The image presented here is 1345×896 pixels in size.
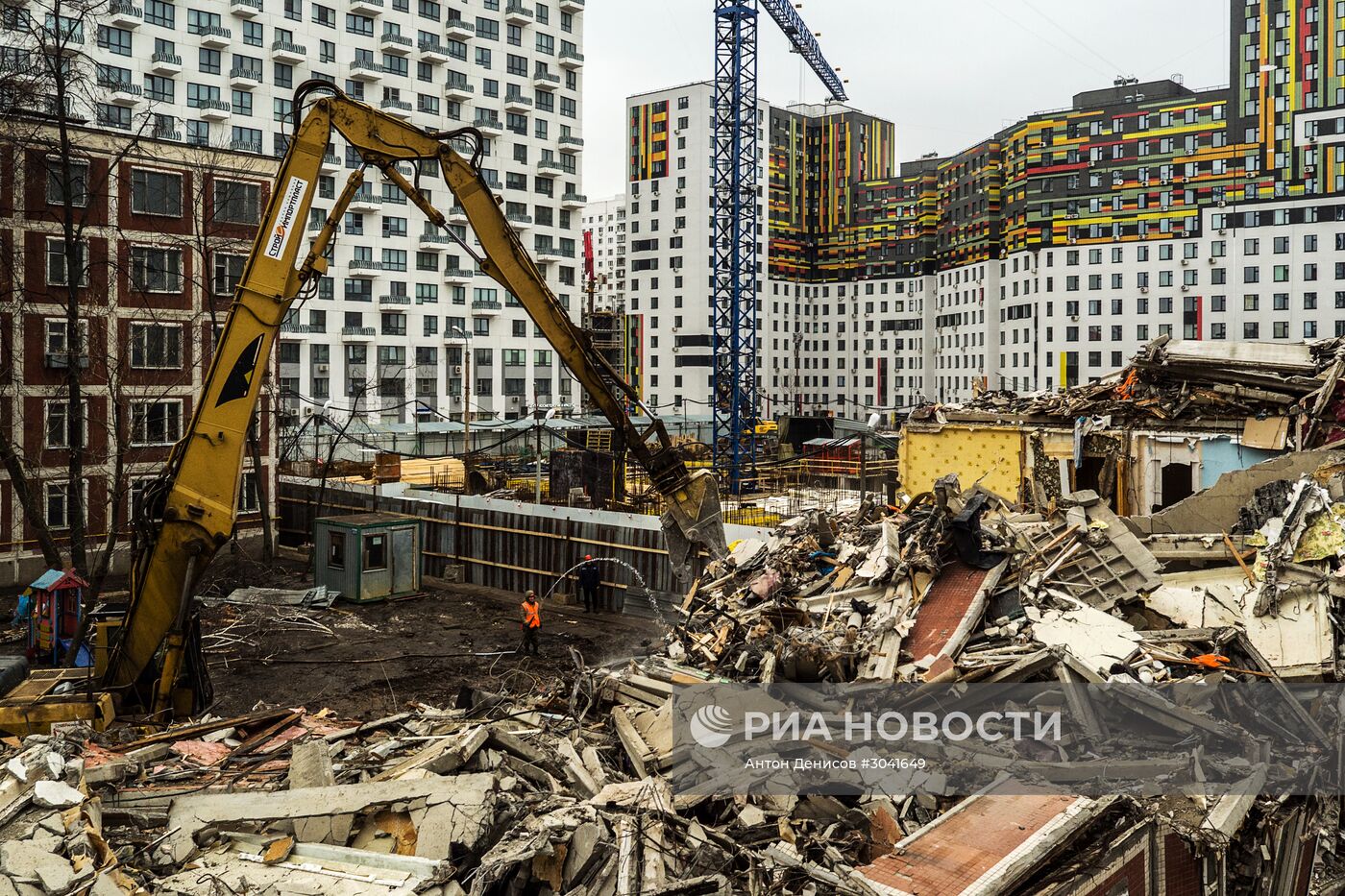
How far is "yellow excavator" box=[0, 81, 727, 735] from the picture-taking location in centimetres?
1186

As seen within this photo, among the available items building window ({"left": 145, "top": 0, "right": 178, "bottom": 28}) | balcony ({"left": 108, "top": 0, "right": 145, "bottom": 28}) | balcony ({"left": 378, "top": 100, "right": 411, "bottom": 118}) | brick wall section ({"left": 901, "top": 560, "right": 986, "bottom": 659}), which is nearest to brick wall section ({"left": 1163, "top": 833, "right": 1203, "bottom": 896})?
brick wall section ({"left": 901, "top": 560, "right": 986, "bottom": 659})

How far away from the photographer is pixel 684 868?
24.6 ft

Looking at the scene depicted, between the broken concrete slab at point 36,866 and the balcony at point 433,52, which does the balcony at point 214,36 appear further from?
the broken concrete slab at point 36,866

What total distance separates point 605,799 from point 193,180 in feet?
95.9

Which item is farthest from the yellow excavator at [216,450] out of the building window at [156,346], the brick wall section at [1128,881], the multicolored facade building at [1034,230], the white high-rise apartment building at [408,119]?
the multicolored facade building at [1034,230]

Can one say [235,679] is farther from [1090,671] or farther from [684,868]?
[1090,671]

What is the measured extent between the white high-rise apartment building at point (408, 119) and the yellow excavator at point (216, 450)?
42.2 m

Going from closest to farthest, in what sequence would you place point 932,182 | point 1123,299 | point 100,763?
point 100,763, point 1123,299, point 932,182

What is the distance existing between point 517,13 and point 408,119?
12.8 metres

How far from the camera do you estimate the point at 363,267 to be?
61.3 m

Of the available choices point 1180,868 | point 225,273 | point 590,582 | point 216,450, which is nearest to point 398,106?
point 225,273

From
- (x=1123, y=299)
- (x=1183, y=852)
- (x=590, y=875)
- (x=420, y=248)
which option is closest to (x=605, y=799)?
(x=590, y=875)

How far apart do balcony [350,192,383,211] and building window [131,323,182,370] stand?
31.4 m

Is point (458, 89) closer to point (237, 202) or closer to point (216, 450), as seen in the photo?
point (237, 202)
